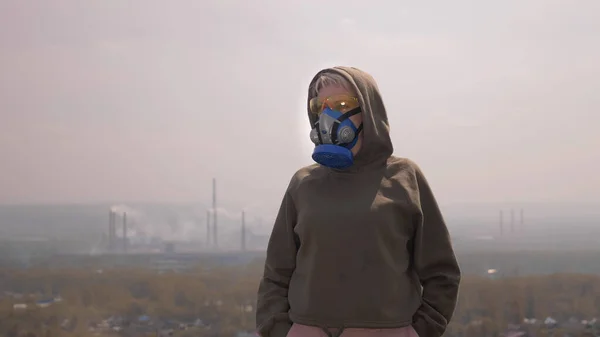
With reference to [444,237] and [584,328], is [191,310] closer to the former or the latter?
[584,328]

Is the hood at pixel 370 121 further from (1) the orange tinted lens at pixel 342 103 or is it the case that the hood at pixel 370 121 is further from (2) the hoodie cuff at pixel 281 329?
(2) the hoodie cuff at pixel 281 329

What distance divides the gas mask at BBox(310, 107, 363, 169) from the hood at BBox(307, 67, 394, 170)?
0.10ft

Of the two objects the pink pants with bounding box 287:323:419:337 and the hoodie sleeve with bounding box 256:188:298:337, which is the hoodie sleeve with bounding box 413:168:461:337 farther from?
the hoodie sleeve with bounding box 256:188:298:337

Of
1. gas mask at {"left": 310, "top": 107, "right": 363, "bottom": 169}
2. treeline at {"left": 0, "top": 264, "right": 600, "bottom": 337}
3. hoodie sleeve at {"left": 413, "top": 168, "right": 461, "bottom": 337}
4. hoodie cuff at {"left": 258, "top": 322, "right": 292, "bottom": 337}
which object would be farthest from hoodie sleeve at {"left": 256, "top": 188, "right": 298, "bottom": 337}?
Result: treeline at {"left": 0, "top": 264, "right": 600, "bottom": 337}

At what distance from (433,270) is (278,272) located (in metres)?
0.37

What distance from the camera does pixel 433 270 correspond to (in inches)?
62.7

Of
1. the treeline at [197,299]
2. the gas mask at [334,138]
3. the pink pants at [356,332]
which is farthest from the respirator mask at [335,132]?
the treeline at [197,299]

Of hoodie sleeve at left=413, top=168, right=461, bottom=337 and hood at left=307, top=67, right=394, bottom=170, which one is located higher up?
hood at left=307, top=67, right=394, bottom=170

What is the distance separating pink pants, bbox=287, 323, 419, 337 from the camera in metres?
1.50

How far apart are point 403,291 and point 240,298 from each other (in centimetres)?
460

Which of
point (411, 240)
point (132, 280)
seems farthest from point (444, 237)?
point (132, 280)

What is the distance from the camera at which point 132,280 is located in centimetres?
653

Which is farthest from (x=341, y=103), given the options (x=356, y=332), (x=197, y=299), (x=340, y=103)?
(x=197, y=299)

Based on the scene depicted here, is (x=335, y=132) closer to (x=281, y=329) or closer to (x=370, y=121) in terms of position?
(x=370, y=121)
